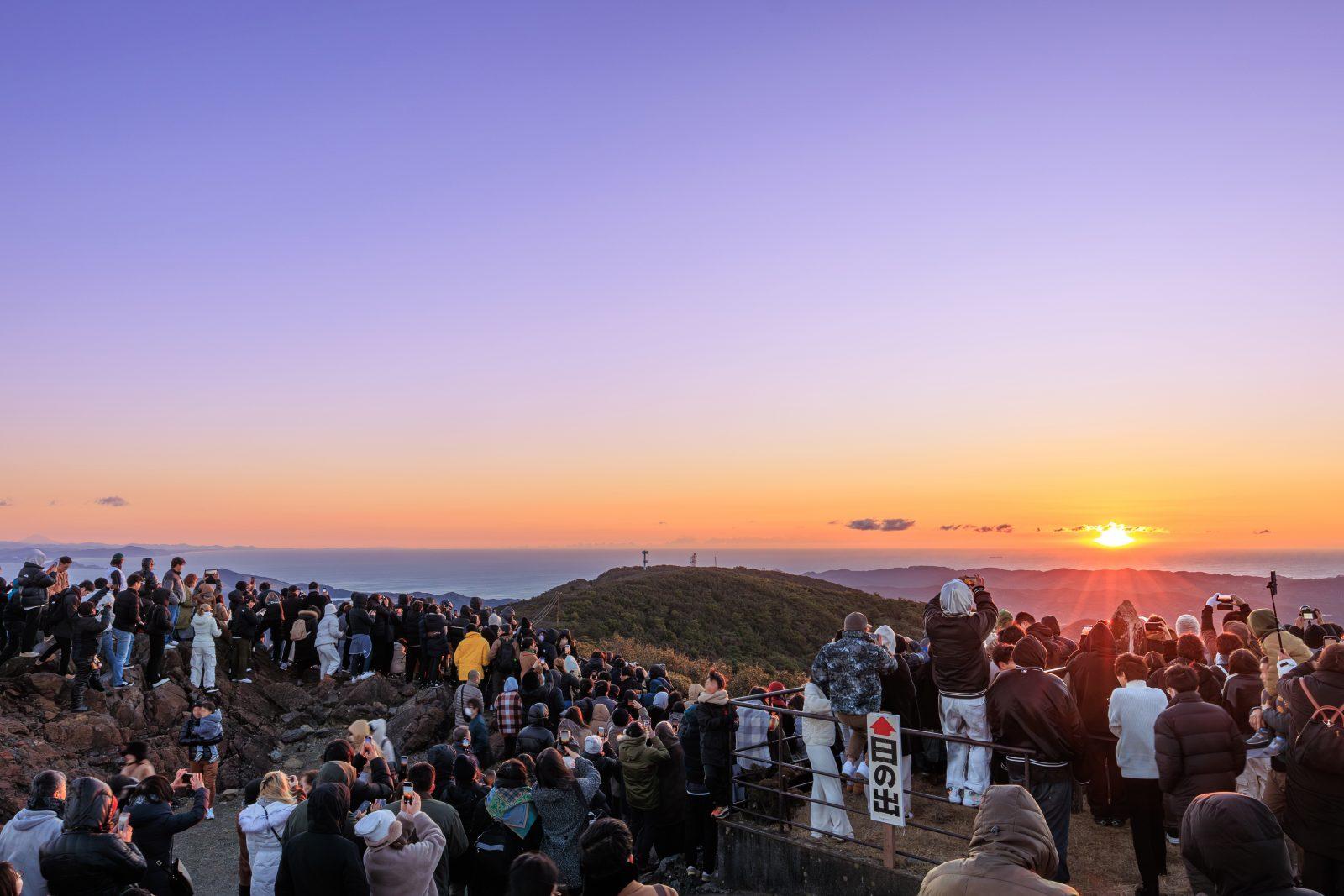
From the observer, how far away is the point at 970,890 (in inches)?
125

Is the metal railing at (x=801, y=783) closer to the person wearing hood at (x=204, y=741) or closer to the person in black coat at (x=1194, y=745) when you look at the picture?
the person in black coat at (x=1194, y=745)

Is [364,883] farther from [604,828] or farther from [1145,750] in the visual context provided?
[1145,750]

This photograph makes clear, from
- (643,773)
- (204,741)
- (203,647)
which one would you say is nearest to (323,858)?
(643,773)

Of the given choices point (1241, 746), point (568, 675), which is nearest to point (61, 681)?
point (568, 675)

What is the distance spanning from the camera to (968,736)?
802 cm

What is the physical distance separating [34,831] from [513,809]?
10.9 feet

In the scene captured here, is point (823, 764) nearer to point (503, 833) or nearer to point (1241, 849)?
point (503, 833)

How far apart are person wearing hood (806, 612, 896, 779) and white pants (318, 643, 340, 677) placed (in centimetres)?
1373

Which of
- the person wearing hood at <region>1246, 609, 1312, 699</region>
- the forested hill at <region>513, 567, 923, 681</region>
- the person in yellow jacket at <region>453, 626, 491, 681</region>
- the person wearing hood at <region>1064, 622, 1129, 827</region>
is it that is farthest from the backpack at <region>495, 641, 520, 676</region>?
the forested hill at <region>513, 567, 923, 681</region>

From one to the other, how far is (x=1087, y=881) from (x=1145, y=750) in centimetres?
136

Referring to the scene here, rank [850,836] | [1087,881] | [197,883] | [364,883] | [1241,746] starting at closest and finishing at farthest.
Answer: [364,883], [1241,746], [1087,881], [850,836], [197,883]

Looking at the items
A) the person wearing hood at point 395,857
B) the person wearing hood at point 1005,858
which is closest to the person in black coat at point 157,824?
the person wearing hood at point 395,857

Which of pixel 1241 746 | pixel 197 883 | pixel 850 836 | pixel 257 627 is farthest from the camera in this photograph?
pixel 257 627

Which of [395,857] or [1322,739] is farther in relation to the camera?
[395,857]
